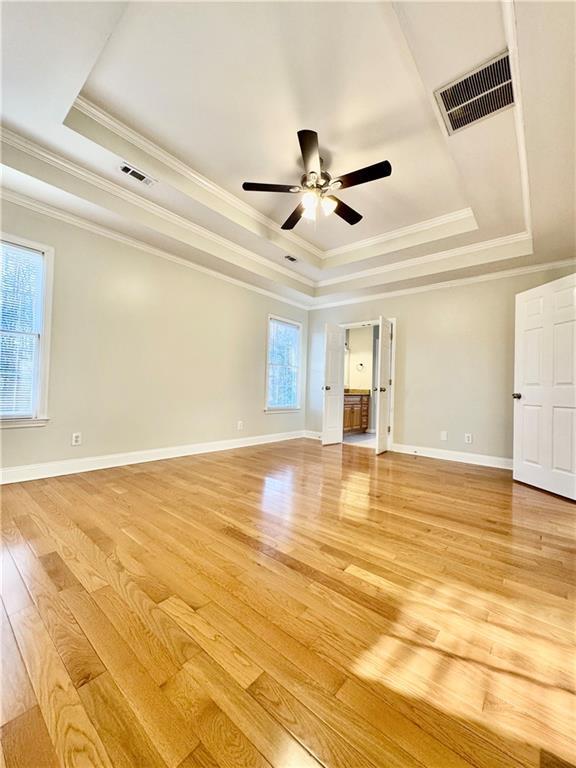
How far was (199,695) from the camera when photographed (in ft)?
3.23

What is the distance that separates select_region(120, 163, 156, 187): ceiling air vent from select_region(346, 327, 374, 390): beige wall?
224 inches

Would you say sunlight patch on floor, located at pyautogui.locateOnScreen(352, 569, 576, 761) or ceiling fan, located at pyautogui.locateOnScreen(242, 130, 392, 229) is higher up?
ceiling fan, located at pyautogui.locateOnScreen(242, 130, 392, 229)

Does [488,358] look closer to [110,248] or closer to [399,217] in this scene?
[399,217]

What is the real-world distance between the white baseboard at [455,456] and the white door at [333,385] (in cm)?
108

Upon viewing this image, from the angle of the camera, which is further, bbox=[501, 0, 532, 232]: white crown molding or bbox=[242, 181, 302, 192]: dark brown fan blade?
bbox=[242, 181, 302, 192]: dark brown fan blade

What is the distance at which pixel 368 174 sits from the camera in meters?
2.48

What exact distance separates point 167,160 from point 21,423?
2.85 m

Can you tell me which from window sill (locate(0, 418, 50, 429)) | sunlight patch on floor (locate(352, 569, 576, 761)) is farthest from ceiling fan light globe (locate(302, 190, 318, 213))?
window sill (locate(0, 418, 50, 429))

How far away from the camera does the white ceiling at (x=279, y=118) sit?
5.62ft

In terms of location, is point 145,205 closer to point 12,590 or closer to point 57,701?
point 12,590

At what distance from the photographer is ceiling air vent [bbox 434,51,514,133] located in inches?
71.3

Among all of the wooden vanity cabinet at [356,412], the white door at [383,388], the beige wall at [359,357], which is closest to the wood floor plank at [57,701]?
the white door at [383,388]

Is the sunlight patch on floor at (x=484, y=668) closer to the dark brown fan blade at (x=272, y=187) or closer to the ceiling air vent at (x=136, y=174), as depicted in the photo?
the dark brown fan blade at (x=272, y=187)

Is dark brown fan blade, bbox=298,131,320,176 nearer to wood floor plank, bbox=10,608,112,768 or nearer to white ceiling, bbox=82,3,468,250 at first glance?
white ceiling, bbox=82,3,468,250
